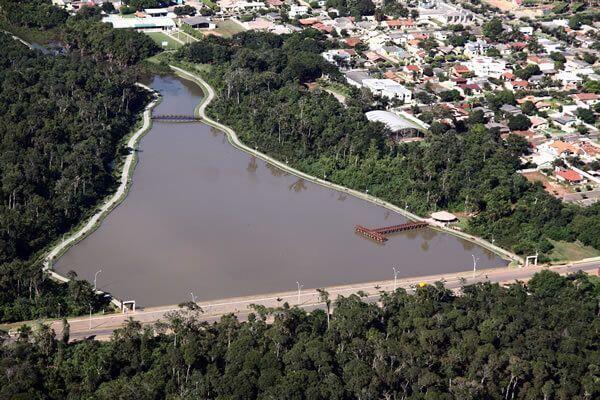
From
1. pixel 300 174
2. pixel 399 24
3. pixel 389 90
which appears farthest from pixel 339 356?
pixel 399 24

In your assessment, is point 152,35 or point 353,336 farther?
point 152,35

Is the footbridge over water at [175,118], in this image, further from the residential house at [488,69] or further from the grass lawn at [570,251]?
the grass lawn at [570,251]

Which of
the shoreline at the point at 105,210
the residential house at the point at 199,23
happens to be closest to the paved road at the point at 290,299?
the shoreline at the point at 105,210

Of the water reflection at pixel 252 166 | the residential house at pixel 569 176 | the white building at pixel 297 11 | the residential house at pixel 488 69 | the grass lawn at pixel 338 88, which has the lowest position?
the water reflection at pixel 252 166

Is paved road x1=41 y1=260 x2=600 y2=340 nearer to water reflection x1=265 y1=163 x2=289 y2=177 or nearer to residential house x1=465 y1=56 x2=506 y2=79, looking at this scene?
water reflection x1=265 y1=163 x2=289 y2=177

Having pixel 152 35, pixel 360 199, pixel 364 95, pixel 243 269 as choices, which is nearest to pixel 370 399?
pixel 243 269

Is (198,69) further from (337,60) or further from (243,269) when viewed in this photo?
(243,269)

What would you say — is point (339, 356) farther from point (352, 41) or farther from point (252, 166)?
point (352, 41)
